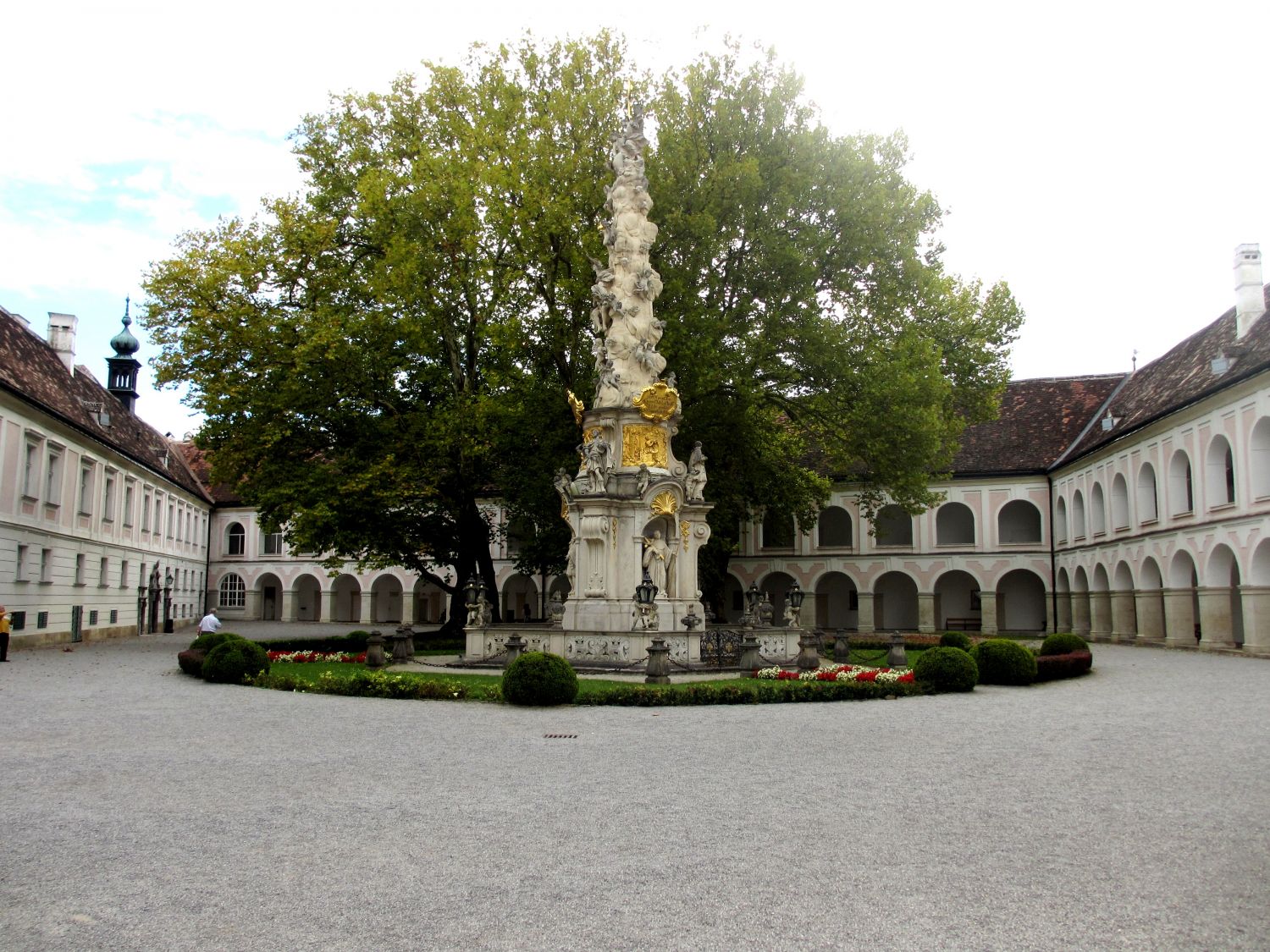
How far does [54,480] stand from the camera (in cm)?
3369

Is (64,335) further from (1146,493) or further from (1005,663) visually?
(1146,493)

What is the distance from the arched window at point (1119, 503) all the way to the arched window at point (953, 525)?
1111 centimetres

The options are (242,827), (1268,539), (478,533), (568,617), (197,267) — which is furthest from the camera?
(478,533)

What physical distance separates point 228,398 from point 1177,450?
97.3 feet

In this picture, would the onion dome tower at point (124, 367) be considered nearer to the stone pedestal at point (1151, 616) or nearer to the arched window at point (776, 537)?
the arched window at point (776, 537)

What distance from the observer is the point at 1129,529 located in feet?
128

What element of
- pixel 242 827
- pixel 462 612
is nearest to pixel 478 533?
pixel 462 612

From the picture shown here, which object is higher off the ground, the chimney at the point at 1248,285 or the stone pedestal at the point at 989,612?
the chimney at the point at 1248,285

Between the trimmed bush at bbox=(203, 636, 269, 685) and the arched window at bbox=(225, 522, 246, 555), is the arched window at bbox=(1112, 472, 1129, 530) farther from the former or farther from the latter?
the arched window at bbox=(225, 522, 246, 555)

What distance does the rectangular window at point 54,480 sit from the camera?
3319cm

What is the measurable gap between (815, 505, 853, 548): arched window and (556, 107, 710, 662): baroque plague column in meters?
31.0

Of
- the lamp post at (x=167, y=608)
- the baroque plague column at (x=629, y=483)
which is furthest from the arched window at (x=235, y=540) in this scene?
the baroque plague column at (x=629, y=483)

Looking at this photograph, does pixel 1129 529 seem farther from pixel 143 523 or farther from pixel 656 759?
pixel 143 523

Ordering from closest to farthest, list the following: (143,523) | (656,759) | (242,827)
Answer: (242,827) → (656,759) → (143,523)
